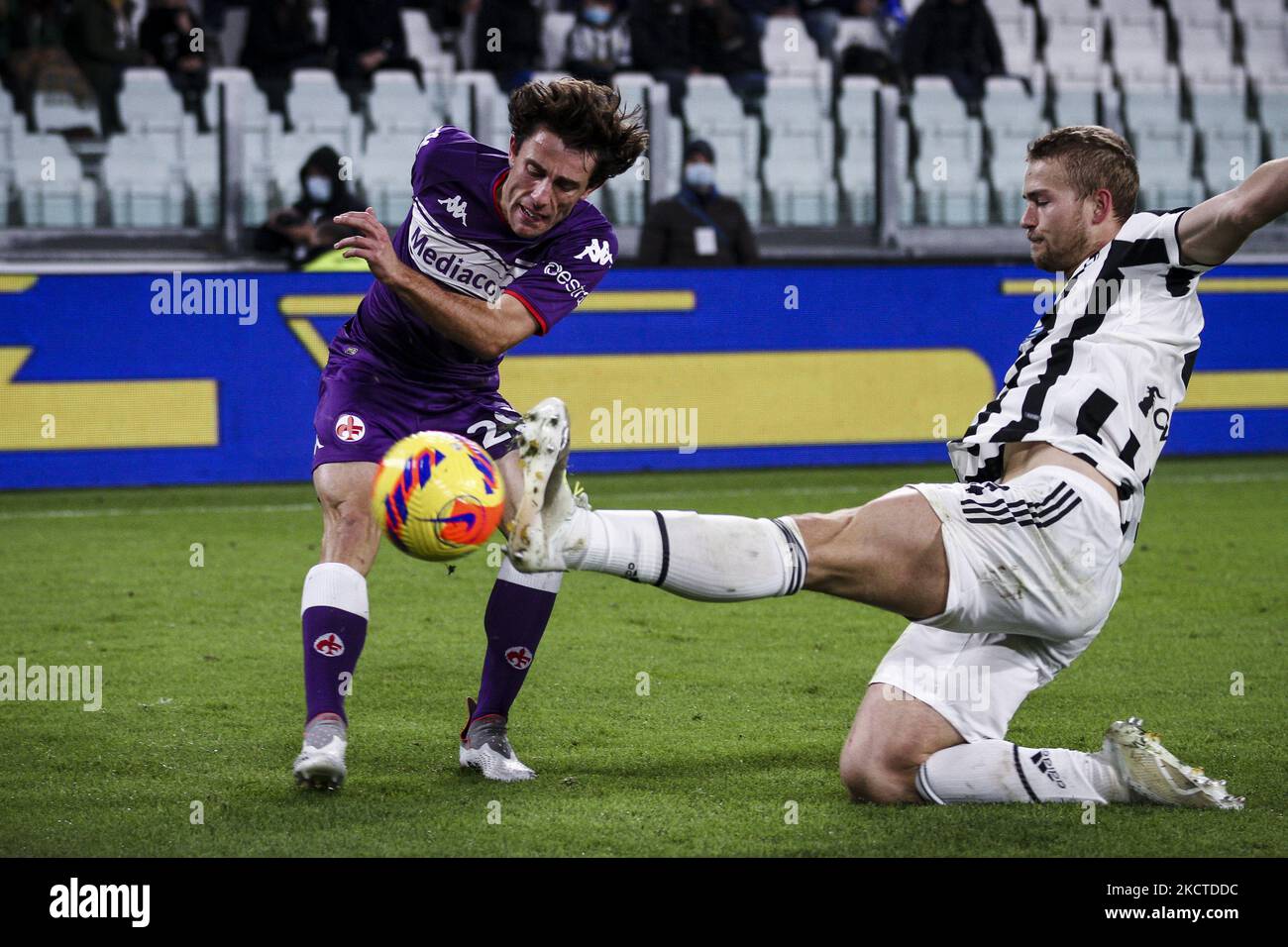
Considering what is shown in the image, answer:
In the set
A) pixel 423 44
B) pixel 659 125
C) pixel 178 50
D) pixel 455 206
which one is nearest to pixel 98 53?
pixel 178 50

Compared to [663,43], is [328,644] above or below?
below

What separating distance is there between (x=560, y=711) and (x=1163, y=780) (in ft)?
6.35

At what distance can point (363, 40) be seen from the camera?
13.2 metres

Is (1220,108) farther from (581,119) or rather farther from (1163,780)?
(1163,780)

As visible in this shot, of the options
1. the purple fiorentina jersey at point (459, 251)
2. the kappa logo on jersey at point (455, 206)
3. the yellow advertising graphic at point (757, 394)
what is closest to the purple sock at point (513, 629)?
the purple fiorentina jersey at point (459, 251)

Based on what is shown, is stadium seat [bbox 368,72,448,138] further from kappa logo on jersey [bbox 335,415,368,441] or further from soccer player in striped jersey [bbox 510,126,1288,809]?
soccer player in striped jersey [bbox 510,126,1288,809]

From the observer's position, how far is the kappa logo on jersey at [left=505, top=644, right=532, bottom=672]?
4.51m

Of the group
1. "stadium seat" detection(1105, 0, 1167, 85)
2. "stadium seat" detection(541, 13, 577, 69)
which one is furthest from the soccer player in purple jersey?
"stadium seat" detection(1105, 0, 1167, 85)

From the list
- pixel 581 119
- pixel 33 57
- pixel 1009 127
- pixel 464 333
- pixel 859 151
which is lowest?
pixel 464 333

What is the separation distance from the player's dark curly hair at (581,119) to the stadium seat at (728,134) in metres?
9.04

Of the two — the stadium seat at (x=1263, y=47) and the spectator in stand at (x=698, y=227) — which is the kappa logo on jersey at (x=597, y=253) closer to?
the spectator in stand at (x=698, y=227)

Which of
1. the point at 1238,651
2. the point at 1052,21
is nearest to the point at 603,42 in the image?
the point at 1052,21

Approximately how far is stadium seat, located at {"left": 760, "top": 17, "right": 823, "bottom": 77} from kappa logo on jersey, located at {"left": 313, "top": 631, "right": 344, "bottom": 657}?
11.5 m

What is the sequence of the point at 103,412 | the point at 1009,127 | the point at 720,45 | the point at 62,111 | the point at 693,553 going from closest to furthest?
the point at 693,553 → the point at 103,412 → the point at 62,111 → the point at 720,45 → the point at 1009,127
